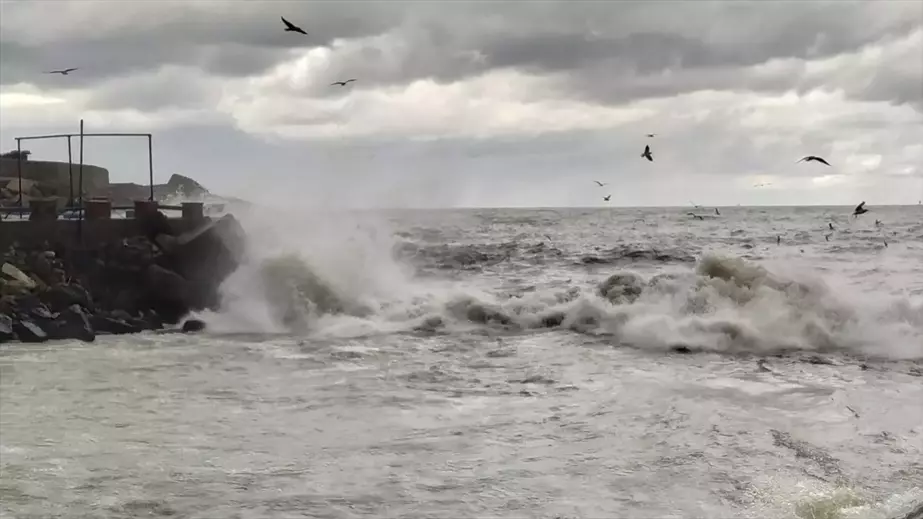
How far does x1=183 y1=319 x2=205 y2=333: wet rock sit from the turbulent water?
262 mm

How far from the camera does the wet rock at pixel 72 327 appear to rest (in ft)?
41.8

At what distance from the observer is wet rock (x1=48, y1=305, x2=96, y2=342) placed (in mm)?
12727

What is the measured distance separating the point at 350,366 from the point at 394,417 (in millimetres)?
2982

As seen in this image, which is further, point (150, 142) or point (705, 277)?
point (150, 142)

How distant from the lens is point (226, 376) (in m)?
9.82

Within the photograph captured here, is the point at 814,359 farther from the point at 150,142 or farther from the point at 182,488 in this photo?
the point at 150,142

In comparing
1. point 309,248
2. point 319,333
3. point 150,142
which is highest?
point 150,142

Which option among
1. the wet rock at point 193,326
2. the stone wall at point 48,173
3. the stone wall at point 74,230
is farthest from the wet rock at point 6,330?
the stone wall at point 48,173

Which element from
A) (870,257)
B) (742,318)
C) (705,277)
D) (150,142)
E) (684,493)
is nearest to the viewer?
(684,493)

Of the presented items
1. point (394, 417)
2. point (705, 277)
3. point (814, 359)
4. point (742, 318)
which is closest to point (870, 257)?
point (705, 277)

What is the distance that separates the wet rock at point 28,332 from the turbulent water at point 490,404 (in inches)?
20.3

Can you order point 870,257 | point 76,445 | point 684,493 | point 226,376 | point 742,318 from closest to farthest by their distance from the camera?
point 684,493, point 76,445, point 226,376, point 742,318, point 870,257

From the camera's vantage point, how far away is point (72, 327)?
12.9 m

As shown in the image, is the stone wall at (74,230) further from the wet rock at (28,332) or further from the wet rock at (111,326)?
the wet rock at (28,332)
